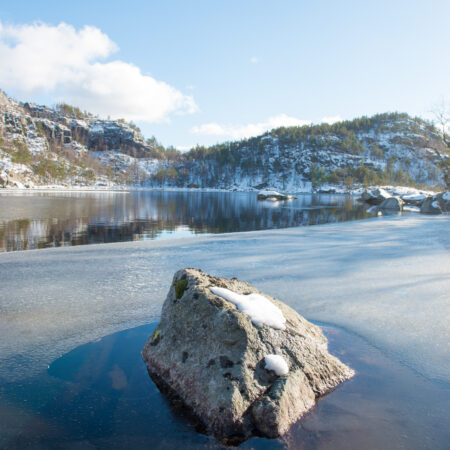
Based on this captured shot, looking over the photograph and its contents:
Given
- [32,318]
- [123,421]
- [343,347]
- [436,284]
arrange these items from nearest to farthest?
[123,421] → [343,347] → [32,318] → [436,284]

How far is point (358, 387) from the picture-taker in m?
3.30

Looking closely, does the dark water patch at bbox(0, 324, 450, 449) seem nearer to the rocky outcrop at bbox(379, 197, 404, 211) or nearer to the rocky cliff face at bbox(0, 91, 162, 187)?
the rocky outcrop at bbox(379, 197, 404, 211)

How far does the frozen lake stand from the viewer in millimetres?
3676

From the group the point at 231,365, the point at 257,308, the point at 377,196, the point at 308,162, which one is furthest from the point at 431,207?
the point at 308,162

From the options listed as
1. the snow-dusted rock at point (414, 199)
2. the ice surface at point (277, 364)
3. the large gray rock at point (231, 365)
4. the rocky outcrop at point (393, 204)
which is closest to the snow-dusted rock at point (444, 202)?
the rocky outcrop at point (393, 204)

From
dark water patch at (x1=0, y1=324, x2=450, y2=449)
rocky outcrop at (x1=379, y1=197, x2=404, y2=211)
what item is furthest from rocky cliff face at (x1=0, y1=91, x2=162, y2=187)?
dark water patch at (x1=0, y1=324, x2=450, y2=449)

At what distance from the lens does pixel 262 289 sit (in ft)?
21.0

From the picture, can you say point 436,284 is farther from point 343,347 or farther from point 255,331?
point 255,331

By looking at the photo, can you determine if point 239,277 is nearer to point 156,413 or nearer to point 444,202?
point 156,413

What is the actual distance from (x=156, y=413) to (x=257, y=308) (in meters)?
1.48

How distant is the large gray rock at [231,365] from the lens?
2.71 m

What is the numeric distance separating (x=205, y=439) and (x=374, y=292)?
481 cm

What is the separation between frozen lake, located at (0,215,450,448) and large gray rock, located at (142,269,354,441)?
1.98 ft

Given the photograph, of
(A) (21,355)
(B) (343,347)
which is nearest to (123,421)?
(A) (21,355)
